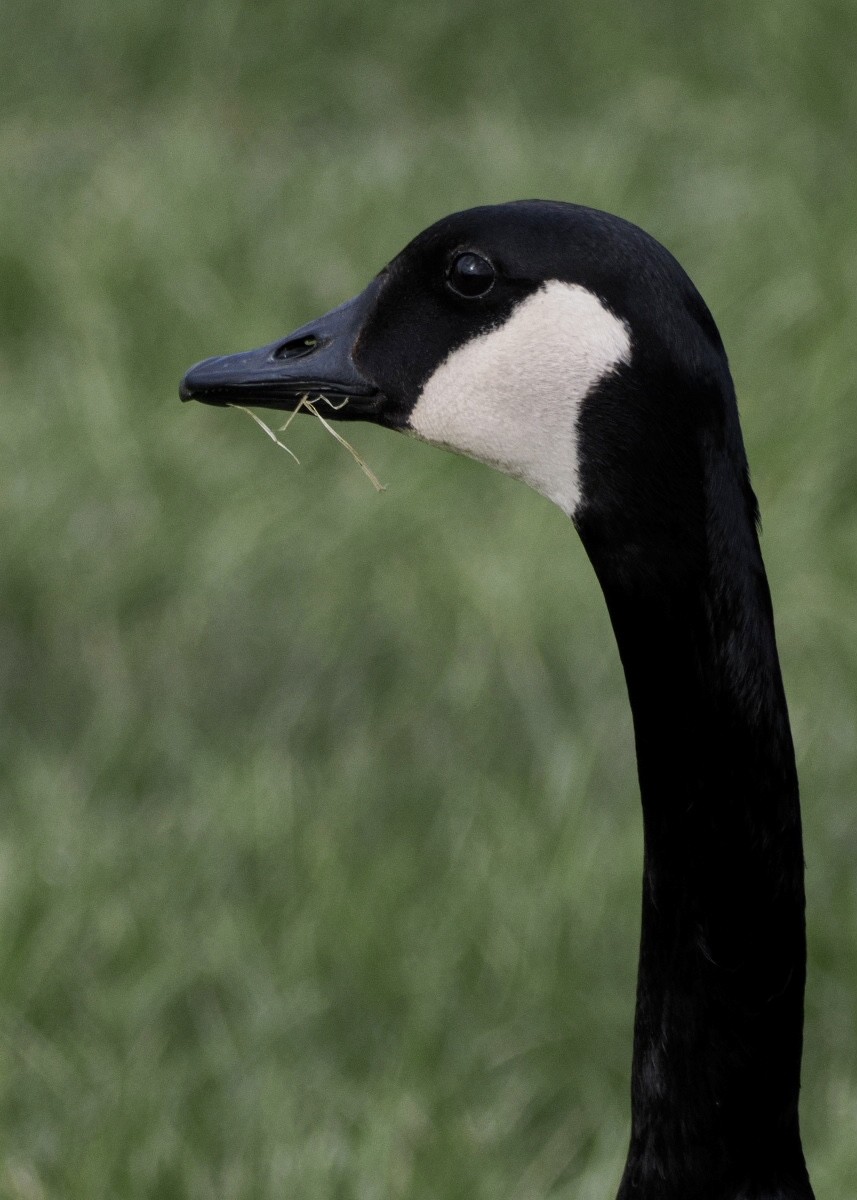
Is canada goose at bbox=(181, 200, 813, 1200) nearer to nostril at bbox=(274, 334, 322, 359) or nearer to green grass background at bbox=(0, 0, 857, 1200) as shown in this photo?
nostril at bbox=(274, 334, 322, 359)

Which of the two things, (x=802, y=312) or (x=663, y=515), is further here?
(x=802, y=312)

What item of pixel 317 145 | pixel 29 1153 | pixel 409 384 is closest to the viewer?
pixel 409 384

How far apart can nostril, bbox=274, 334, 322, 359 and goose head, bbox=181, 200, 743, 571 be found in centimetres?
3

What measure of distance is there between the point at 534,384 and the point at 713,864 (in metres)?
0.47

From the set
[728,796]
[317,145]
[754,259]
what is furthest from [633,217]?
[728,796]

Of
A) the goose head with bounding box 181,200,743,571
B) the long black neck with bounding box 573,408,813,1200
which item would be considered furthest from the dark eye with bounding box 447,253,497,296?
the long black neck with bounding box 573,408,813,1200

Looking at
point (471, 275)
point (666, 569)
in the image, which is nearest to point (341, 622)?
point (471, 275)

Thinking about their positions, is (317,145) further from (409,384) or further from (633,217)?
(409,384)

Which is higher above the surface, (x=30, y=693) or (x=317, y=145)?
(x=317, y=145)

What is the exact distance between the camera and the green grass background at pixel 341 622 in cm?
287

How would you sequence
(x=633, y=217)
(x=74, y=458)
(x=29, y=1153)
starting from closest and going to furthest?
(x=29, y=1153)
(x=74, y=458)
(x=633, y=217)

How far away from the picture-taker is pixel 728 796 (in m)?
1.75

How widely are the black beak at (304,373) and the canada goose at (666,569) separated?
0.01 meters

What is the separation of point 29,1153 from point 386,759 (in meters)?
1.17
